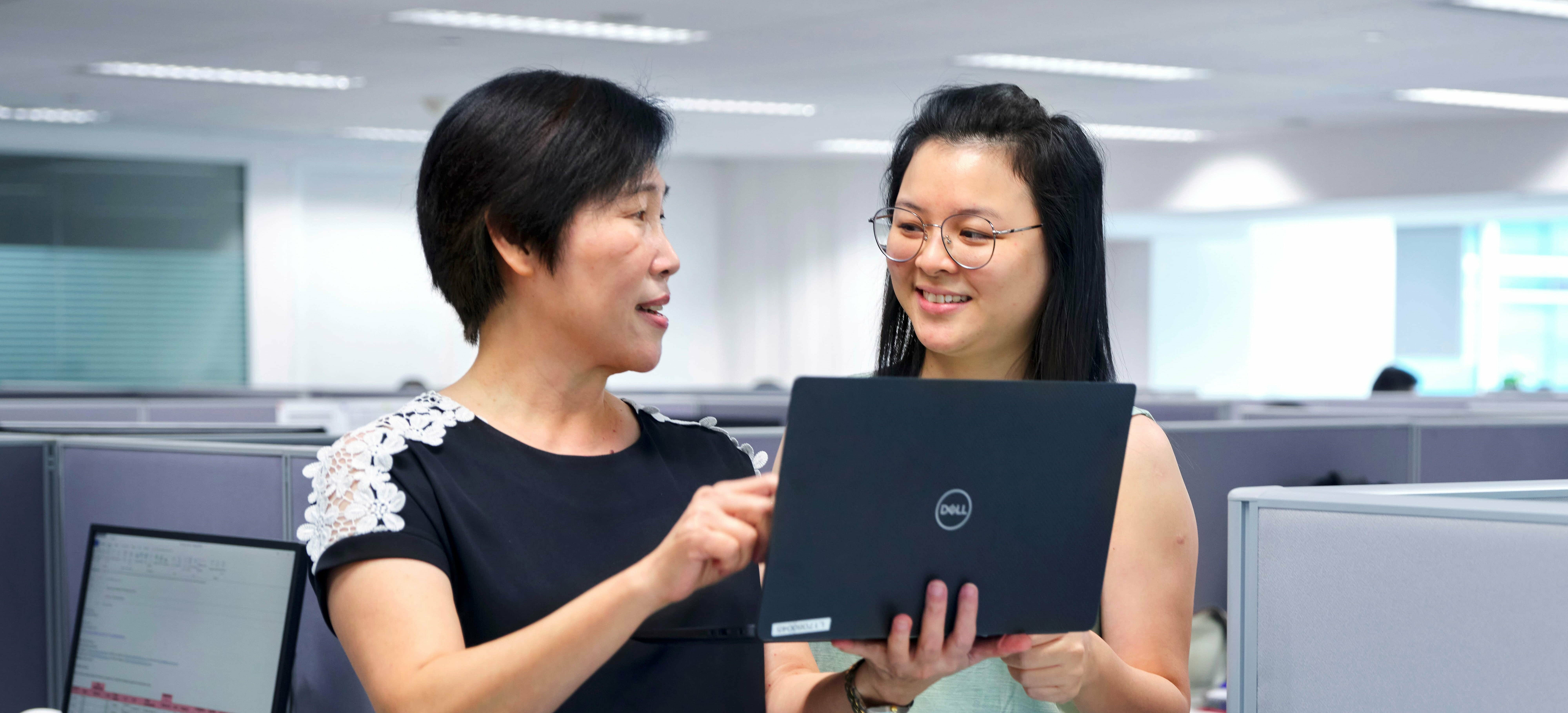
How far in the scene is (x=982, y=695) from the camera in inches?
48.5

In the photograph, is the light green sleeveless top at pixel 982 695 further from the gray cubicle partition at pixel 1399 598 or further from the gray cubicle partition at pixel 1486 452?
the gray cubicle partition at pixel 1486 452

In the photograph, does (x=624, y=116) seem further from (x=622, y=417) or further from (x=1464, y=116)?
(x=1464, y=116)

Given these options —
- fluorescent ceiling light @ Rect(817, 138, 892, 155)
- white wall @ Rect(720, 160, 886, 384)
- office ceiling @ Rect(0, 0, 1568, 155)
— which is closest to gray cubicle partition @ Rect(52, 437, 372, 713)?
office ceiling @ Rect(0, 0, 1568, 155)

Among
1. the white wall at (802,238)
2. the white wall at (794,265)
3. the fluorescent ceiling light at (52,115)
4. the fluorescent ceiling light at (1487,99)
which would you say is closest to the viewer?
the fluorescent ceiling light at (1487,99)

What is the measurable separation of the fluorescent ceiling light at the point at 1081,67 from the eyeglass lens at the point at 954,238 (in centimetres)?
577

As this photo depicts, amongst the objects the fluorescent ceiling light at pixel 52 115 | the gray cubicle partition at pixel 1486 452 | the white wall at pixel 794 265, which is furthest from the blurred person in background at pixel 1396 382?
the fluorescent ceiling light at pixel 52 115

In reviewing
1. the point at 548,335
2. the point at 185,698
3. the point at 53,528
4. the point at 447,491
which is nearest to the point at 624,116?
the point at 548,335

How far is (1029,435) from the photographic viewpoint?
0.95 meters

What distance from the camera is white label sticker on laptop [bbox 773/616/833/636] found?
34.9 inches

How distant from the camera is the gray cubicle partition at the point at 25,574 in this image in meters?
2.03

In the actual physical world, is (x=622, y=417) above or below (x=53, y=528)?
above

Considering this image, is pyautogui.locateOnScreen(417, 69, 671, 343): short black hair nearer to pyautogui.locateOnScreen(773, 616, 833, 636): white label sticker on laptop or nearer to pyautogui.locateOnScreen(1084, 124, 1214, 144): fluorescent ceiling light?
pyautogui.locateOnScreen(773, 616, 833, 636): white label sticker on laptop

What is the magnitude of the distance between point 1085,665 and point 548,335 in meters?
0.50

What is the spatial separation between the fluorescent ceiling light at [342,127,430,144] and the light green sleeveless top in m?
8.75
